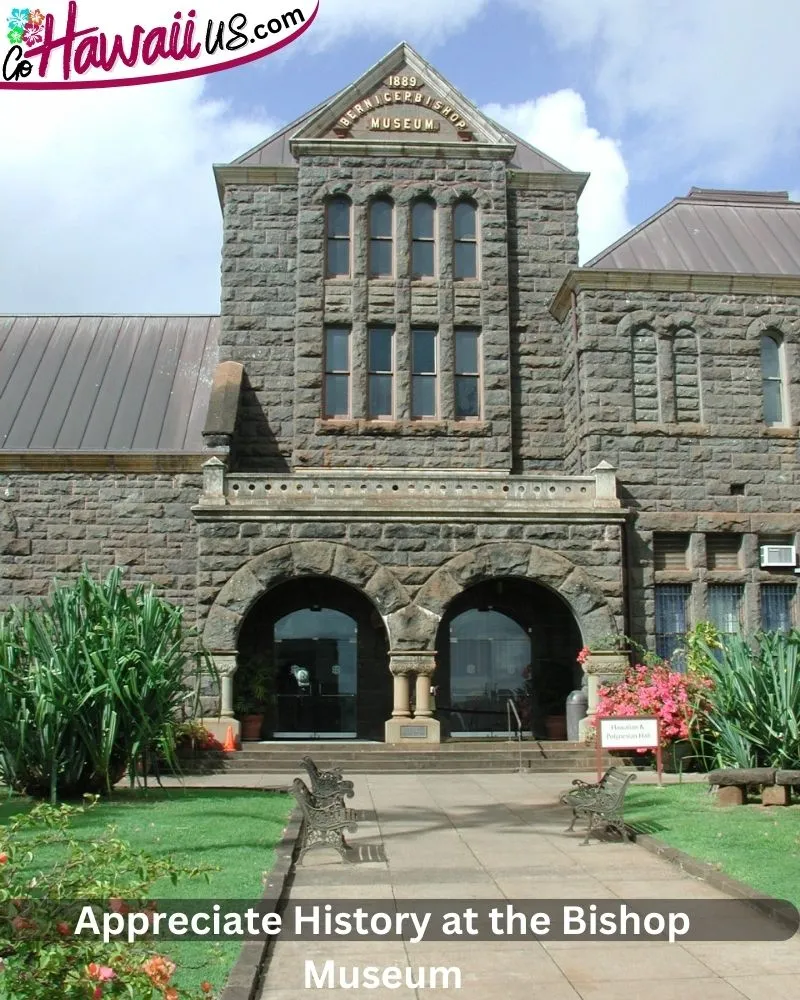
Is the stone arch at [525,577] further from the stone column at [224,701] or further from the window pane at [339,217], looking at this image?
the window pane at [339,217]

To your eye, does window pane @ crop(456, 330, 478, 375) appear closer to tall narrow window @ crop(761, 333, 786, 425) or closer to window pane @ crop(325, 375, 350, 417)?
window pane @ crop(325, 375, 350, 417)

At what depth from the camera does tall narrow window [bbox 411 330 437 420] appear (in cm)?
2170

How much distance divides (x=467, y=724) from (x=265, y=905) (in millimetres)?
14356

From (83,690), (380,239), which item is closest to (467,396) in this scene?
(380,239)

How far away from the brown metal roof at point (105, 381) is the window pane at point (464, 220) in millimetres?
5910

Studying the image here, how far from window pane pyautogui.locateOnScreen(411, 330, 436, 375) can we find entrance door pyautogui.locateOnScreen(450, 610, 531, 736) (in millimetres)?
4985

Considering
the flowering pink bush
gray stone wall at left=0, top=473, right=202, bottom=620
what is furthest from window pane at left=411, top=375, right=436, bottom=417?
the flowering pink bush

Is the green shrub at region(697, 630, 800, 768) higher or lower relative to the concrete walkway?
higher

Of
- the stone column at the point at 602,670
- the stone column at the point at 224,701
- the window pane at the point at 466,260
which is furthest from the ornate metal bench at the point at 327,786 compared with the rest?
the window pane at the point at 466,260

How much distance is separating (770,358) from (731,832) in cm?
1311

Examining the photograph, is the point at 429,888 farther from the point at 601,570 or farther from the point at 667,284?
the point at 667,284

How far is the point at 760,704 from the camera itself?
12453mm

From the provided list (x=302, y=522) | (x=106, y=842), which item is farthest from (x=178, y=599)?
(x=106, y=842)

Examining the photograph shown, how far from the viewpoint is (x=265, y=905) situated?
7031 millimetres
